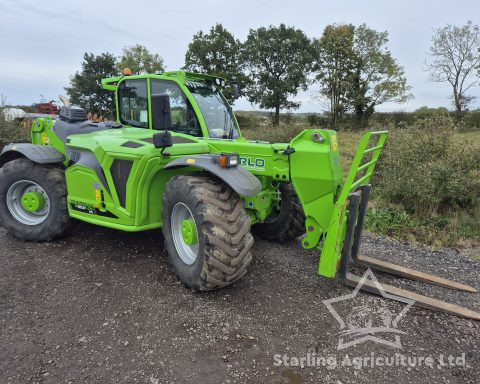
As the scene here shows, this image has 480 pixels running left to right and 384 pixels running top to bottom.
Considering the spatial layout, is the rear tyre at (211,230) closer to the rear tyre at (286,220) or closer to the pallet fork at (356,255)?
the pallet fork at (356,255)

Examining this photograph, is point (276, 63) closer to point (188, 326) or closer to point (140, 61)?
point (140, 61)

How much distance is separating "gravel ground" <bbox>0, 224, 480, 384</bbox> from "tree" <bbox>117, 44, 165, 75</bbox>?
35.8m

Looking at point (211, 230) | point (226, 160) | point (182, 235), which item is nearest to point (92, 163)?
point (182, 235)

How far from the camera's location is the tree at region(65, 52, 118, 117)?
31.9m

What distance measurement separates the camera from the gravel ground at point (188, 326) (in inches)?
106

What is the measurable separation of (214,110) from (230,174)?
1.53 meters

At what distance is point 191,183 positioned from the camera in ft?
11.7

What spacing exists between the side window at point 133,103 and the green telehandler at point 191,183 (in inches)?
0.8

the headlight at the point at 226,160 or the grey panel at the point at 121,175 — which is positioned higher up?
the headlight at the point at 226,160

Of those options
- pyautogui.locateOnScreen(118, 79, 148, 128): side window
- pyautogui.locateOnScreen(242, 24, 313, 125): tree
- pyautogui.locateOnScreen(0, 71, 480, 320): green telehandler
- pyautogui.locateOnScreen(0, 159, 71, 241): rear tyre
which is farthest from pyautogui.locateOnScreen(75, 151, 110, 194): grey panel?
pyautogui.locateOnScreen(242, 24, 313, 125): tree

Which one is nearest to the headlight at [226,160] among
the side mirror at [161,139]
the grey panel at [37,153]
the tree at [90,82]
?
the side mirror at [161,139]

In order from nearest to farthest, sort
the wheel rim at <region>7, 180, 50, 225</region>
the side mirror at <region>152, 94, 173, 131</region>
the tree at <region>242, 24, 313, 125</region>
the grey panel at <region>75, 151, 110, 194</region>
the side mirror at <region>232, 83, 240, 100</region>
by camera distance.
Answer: the side mirror at <region>152, 94, 173, 131</region>
the grey panel at <region>75, 151, 110, 194</region>
the wheel rim at <region>7, 180, 50, 225</region>
the side mirror at <region>232, 83, 240, 100</region>
the tree at <region>242, 24, 313, 125</region>

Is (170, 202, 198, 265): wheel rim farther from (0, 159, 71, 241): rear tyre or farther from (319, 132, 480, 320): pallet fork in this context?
(0, 159, 71, 241): rear tyre

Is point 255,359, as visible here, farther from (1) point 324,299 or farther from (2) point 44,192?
(2) point 44,192
